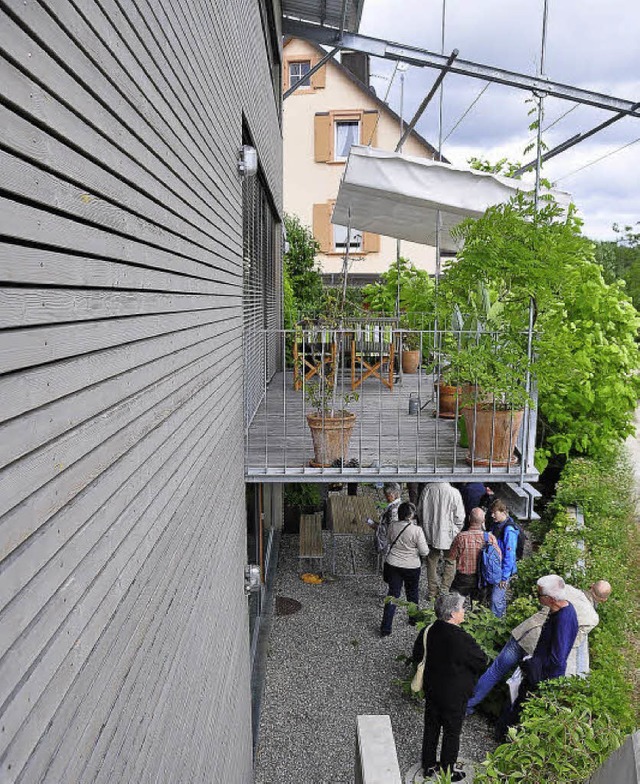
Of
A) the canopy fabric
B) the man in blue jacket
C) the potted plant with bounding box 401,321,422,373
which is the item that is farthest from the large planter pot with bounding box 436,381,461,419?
the potted plant with bounding box 401,321,422,373

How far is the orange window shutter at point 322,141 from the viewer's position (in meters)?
25.2

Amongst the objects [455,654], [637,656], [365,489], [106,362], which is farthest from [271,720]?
[365,489]

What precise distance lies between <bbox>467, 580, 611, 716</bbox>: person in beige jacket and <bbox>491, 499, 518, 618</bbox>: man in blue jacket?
1231 millimetres

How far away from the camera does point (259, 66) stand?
26.7 feet

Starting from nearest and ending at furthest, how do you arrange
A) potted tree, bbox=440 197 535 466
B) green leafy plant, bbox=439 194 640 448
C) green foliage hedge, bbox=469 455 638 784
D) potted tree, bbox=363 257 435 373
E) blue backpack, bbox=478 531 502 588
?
green foliage hedge, bbox=469 455 638 784
green leafy plant, bbox=439 194 640 448
potted tree, bbox=440 197 535 466
blue backpack, bbox=478 531 502 588
potted tree, bbox=363 257 435 373

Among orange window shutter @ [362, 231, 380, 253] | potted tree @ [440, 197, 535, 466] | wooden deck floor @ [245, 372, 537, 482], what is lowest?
wooden deck floor @ [245, 372, 537, 482]

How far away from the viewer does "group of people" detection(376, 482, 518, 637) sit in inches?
295

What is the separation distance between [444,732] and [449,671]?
22.7 inches

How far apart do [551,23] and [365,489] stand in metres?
8.87

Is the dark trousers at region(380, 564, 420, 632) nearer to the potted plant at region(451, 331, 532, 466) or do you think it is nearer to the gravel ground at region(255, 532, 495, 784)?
the gravel ground at region(255, 532, 495, 784)

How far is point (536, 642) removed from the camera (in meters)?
5.92

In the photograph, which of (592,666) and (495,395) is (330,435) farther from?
(592,666)

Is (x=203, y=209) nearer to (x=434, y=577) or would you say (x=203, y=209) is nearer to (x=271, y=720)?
(x=271, y=720)

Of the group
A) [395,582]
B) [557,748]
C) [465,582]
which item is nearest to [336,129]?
[395,582]
